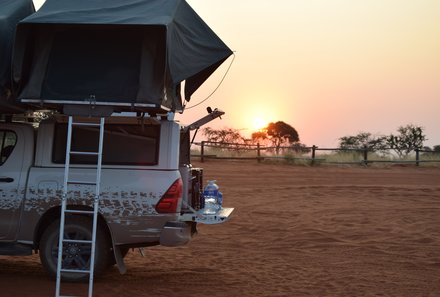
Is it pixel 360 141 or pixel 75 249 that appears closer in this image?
pixel 75 249

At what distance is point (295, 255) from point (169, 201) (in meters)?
3.96

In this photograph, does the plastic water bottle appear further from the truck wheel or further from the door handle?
the door handle

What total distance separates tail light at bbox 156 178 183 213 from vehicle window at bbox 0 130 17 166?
2.17 m

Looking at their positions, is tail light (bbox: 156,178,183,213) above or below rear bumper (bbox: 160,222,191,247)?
above

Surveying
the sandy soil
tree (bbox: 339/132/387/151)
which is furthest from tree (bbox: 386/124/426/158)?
the sandy soil

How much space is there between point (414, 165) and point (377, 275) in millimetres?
24755

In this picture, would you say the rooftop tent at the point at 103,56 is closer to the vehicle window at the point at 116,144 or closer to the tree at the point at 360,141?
the vehicle window at the point at 116,144

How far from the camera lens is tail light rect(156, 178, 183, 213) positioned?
8.22 m

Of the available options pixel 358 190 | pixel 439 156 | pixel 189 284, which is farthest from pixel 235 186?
pixel 439 156

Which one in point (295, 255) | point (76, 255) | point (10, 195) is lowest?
point (295, 255)

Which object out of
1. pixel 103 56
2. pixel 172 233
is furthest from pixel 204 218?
pixel 103 56

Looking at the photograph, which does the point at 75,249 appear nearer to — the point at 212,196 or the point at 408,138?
the point at 212,196

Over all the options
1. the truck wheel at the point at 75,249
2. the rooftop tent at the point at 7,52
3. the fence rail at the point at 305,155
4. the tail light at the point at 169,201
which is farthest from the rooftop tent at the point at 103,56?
the fence rail at the point at 305,155

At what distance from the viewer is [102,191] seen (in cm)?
830
